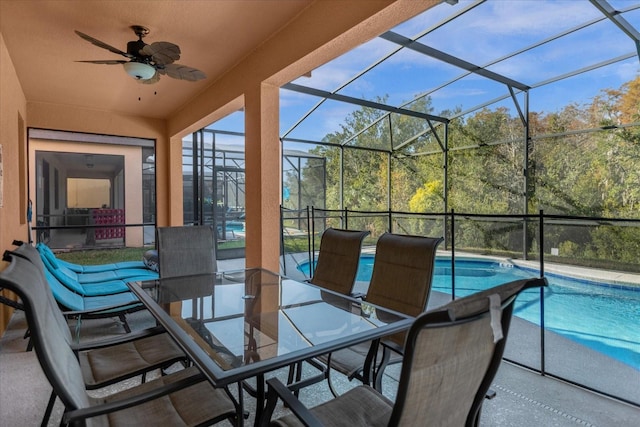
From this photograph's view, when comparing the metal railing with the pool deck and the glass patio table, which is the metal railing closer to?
the pool deck

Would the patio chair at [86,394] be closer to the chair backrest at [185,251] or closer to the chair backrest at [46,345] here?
the chair backrest at [46,345]

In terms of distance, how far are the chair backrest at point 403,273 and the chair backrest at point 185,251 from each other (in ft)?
5.21

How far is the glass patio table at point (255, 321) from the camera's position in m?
1.37

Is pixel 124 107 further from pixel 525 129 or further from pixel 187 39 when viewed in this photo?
pixel 525 129

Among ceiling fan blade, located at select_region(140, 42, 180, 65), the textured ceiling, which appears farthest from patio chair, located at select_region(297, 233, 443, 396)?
ceiling fan blade, located at select_region(140, 42, 180, 65)

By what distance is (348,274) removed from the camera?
2.60 meters

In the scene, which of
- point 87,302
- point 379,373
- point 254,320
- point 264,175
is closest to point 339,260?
point 254,320

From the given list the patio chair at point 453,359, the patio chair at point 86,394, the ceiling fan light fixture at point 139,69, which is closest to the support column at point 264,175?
the ceiling fan light fixture at point 139,69

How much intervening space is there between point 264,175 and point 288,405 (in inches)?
102

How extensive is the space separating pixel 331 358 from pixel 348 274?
0.74m

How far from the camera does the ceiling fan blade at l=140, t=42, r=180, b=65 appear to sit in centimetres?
284

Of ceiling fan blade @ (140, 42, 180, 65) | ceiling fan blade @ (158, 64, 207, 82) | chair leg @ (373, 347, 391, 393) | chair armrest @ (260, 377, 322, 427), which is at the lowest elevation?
chair leg @ (373, 347, 391, 393)

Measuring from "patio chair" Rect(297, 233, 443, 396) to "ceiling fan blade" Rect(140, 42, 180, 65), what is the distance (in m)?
2.24

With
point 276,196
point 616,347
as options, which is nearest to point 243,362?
point 276,196
